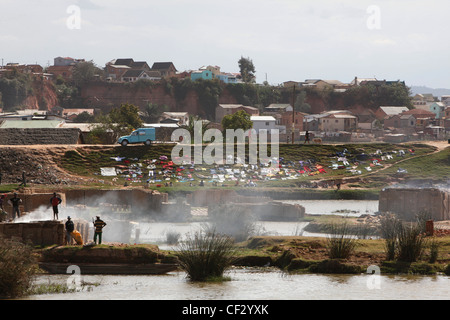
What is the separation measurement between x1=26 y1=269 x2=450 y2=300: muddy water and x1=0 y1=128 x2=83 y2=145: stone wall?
136 ft

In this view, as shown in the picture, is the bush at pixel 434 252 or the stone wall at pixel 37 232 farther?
the stone wall at pixel 37 232

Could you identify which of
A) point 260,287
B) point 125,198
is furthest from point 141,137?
point 260,287

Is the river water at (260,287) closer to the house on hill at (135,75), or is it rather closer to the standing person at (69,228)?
the standing person at (69,228)

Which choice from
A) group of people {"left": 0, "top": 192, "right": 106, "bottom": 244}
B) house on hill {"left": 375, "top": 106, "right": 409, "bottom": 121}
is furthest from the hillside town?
group of people {"left": 0, "top": 192, "right": 106, "bottom": 244}

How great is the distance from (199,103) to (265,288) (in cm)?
10707

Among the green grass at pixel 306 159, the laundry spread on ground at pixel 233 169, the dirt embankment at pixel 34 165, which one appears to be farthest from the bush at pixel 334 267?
the dirt embankment at pixel 34 165

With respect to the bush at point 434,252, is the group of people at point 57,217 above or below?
above

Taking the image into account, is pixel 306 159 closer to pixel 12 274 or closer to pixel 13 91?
pixel 12 274

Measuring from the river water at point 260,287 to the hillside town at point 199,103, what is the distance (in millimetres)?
73627

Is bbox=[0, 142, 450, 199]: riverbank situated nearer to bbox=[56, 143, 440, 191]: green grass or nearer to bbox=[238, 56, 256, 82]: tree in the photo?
bbox=[56, 143, 440, 191]: green grass

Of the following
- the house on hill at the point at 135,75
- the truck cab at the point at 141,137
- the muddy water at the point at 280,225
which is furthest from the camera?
the house on hill at the point at 135,75

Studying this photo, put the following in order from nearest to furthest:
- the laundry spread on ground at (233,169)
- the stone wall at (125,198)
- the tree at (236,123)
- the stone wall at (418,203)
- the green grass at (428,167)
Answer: the stone wall at (418,203) < the stone wall at (125,198) < the laundry spread on ground at (233,169) < the green grass at (428,167) < the tree at (236,123)

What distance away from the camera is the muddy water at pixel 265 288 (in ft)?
67.3

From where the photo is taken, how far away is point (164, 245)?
30.0 metres
